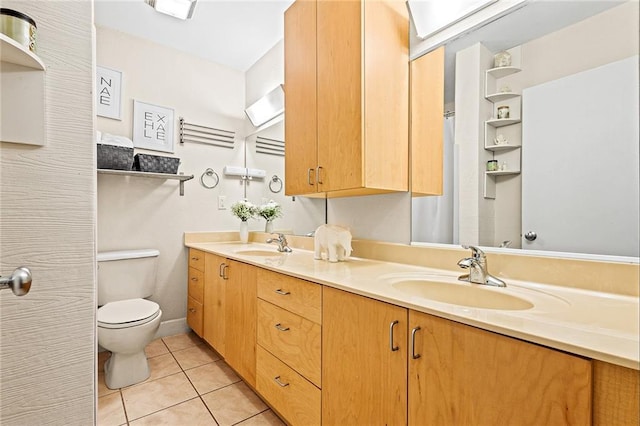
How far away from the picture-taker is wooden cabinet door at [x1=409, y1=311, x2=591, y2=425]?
60 cm

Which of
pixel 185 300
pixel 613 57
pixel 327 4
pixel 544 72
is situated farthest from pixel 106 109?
pixel 613 57

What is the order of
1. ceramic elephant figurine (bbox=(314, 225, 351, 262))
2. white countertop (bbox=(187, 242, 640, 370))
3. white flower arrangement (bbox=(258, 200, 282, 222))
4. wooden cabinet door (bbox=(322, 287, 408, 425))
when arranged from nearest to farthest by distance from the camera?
white countertop (bbox=(187, 242, 640, 370)), wooden cabinet door (bbox=(322, 287, 408, 425)), ceramic elephant figurine (bbox=(314, 225, 351, 262)), white flower arrangement (bbox=(258, 200, 282, 222))

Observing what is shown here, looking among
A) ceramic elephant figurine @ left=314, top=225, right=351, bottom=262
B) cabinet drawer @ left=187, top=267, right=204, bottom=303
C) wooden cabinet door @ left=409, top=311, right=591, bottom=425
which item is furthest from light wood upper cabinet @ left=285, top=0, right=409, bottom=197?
cabinet drawer @ left=187, top=267, right=204, bottom=303

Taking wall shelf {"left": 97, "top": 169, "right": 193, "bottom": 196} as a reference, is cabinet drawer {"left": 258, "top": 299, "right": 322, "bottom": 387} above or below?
below

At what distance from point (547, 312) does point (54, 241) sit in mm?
1388

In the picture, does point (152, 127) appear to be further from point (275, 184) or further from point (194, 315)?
point (194, 315)

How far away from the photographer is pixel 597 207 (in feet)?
3.23

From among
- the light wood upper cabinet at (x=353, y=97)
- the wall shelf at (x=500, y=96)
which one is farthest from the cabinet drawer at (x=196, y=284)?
the wall shelf at (x=500, y=96)

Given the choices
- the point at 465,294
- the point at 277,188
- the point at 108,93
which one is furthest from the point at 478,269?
the point at 108,93

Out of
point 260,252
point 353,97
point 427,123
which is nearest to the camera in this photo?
point 353,97

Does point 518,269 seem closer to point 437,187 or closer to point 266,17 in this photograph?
→ point 437,187

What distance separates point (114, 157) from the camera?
2.17 metres

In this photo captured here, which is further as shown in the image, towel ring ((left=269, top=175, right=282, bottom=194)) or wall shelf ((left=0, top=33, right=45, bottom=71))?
towel ring ((left=269, top=175, right=282, bottom=194))

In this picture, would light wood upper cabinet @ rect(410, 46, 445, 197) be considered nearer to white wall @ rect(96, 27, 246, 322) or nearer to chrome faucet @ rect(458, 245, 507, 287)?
chrome faucet @ rect(458, 245, 507, 287)
